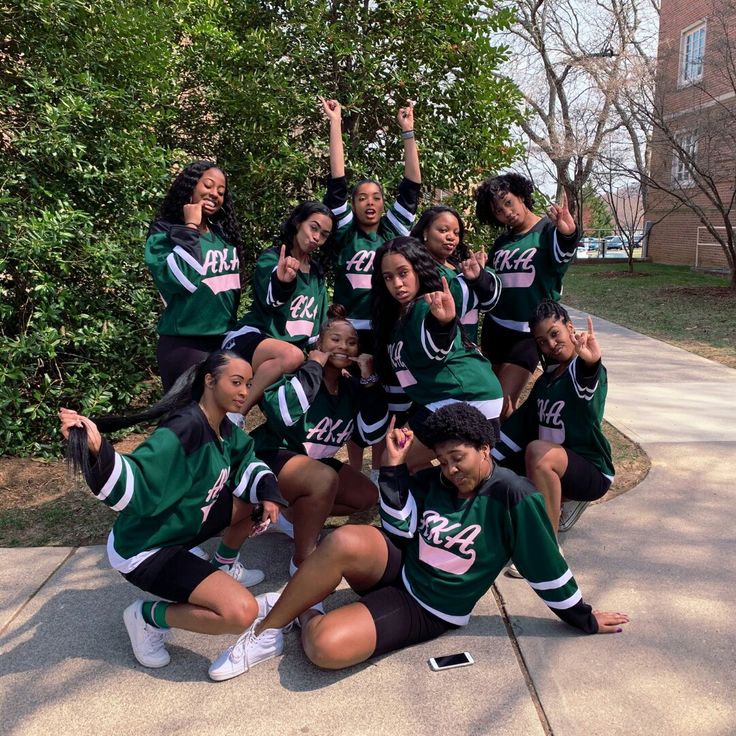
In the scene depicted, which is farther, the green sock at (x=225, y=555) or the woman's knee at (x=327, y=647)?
the green sock at (x=225, y=555)

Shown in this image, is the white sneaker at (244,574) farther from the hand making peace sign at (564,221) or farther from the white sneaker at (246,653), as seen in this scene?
the hand making peace sign at (564,221)

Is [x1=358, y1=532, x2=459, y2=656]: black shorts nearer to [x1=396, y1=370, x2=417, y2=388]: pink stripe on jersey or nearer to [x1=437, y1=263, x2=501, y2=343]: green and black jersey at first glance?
[x1=396, y1=370, x2=417, y2=388]: pink stripe on jersey

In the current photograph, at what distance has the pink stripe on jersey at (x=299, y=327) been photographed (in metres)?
3.91

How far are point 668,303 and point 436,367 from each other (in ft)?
36.2

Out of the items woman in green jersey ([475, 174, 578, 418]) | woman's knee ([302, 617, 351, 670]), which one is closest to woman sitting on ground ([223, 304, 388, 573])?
woman's knee ([302, 617, 351, 670])

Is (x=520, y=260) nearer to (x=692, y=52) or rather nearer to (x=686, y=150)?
(x=686, y=150)

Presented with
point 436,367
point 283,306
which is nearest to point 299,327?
point 283,306

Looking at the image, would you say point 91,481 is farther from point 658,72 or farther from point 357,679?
point 658,72

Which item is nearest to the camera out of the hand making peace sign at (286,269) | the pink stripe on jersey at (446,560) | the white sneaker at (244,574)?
the pink stripe on jersey at (446,560)

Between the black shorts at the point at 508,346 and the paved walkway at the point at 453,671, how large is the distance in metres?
0.98

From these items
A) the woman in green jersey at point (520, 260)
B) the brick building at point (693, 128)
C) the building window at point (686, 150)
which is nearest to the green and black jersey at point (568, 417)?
the woman in green jersey at point (520, 260)

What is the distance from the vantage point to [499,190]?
390 centimetres

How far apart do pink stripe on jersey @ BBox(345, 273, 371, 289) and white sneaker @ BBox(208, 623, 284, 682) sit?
6.43 feet

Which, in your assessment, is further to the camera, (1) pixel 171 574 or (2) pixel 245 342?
(2) pixel 245 342
